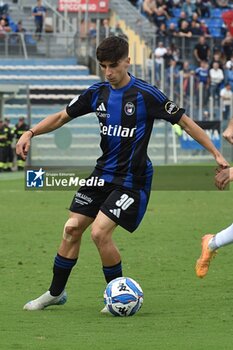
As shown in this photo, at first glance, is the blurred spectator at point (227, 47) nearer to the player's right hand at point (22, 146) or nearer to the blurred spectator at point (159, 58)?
the blurred spectator at point (159, 58)

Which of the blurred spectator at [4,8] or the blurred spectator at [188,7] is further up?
the blurred spectator at [4,8]

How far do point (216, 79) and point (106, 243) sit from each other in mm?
29843

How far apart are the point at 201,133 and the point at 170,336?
1.88m

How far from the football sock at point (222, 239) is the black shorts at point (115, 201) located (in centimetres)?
106

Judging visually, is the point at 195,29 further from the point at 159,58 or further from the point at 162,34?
the point at 159,58

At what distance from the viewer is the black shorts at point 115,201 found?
9023 mm

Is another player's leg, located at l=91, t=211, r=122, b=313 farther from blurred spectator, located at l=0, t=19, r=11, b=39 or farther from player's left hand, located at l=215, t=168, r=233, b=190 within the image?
blurred spectator, located at l=0, t=19, r=11, b=39

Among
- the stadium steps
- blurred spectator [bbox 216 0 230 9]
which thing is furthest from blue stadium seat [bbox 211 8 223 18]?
the stadium steps

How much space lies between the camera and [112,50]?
28.8 feet

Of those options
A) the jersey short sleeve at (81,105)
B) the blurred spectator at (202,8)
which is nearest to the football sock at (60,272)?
the jersey short sleeve at (81,105)

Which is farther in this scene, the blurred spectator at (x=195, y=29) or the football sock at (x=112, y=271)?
the blurred spectator at (x=195, y=29)

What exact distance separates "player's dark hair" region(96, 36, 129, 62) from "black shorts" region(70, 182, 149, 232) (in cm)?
101

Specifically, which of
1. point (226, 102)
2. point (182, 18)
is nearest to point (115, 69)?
point (226, 102)

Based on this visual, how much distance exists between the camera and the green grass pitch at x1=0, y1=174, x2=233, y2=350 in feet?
25.6
